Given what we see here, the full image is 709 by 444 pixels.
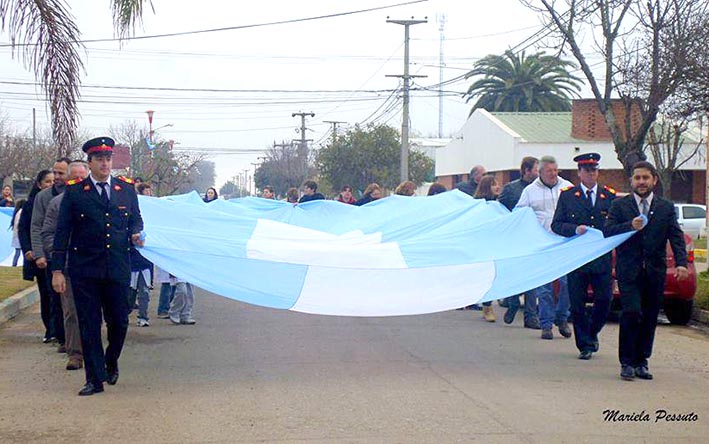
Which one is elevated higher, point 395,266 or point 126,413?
point 395,266

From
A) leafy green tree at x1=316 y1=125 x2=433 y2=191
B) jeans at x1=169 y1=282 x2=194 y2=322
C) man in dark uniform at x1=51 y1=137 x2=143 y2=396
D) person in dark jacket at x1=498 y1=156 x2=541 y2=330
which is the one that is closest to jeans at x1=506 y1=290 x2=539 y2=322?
person in dark jacket at x1=498 y1=156 x2=541 y2=330

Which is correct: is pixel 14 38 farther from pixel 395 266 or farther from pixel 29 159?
pixel 29 159

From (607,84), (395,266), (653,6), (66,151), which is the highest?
(653,6)

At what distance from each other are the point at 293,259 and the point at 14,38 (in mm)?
5012

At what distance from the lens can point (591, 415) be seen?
7375 millimetres

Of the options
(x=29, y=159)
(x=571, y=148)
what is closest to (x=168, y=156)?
(x=29, y=159)

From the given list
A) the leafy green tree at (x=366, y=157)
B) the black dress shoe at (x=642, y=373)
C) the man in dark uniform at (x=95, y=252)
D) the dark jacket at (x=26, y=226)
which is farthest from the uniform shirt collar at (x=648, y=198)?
the leafy green tree at (x=366, y=157)

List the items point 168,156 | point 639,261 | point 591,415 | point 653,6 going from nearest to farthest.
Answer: point 591,415, point 639,261, point 653,6, point 168,156

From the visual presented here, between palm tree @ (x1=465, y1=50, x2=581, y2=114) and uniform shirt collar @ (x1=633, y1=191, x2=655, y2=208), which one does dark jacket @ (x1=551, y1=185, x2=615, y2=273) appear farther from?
palm tree @ (x1=465, y1=50, x2=581, y2=114)

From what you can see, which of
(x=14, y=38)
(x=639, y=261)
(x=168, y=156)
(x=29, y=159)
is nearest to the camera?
(x=639, y=261)

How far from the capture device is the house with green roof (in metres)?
39.1

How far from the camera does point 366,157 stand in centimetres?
5378

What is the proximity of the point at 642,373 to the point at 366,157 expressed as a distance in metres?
45.2

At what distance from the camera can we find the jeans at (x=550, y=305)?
11.3 meters
